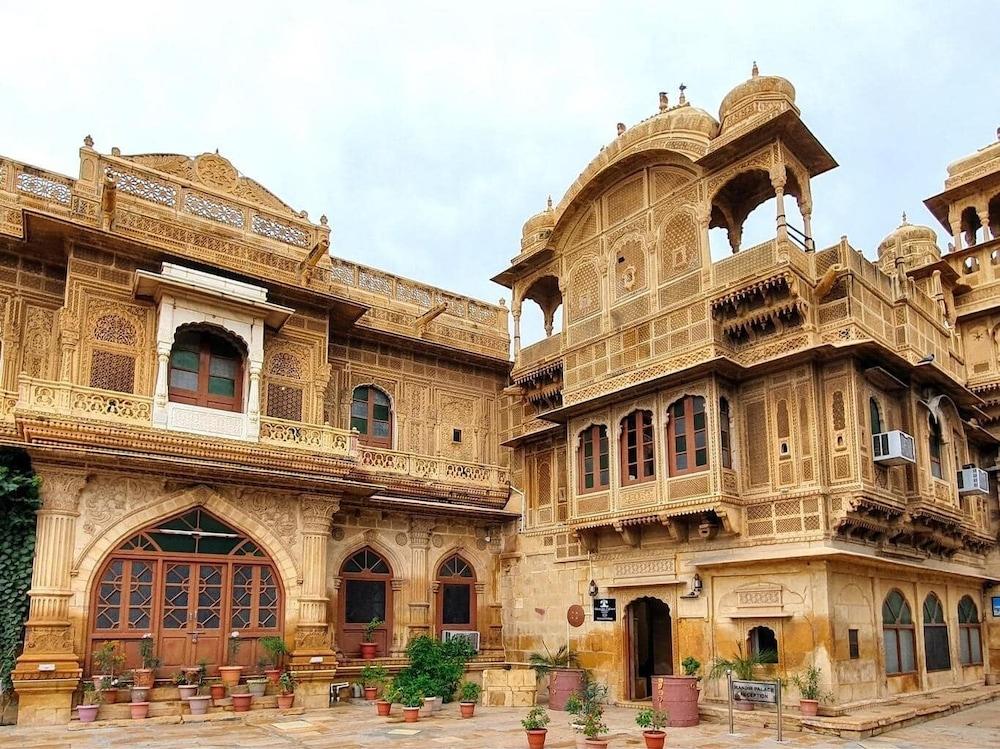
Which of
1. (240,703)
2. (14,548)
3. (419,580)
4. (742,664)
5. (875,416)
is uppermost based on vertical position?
(875,416)

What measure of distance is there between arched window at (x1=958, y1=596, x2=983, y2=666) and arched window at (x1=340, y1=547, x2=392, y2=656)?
1106cm

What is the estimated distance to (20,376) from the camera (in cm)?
1333

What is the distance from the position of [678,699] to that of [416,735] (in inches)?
157

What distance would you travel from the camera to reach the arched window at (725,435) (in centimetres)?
1459

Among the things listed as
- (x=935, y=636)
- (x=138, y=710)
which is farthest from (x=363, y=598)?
(x=935, y=636)

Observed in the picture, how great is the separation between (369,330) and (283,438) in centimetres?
357

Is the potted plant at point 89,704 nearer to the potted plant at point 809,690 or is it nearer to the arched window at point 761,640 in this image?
the arched window at point 761,640

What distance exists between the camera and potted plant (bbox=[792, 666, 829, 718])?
12359mm

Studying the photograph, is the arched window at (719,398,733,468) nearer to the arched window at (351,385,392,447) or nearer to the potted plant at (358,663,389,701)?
the potted plant at (358,663,389,701)

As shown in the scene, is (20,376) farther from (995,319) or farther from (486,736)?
(995,319)

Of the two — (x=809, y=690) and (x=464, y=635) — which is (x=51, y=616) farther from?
(x=809, y=690)

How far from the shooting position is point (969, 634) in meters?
17.4

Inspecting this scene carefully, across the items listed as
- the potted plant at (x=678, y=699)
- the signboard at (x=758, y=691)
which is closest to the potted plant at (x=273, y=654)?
the potted plant at (x=678, y=699)

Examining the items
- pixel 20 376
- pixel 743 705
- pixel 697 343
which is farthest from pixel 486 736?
pixel 20 376
